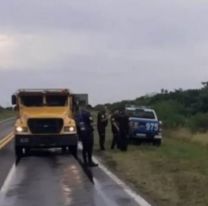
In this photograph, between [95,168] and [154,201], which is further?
[95,168]

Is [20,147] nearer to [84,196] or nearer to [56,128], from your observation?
[56,128]

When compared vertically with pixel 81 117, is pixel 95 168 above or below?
below

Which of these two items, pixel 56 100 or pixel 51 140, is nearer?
pixel 51 140

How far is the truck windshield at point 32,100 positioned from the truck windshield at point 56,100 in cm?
27

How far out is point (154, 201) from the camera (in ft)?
52.6

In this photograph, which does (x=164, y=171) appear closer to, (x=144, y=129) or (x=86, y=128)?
(x=86, y=128)

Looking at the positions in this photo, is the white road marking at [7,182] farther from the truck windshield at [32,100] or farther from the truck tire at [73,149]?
the truck windshield at [32,100]

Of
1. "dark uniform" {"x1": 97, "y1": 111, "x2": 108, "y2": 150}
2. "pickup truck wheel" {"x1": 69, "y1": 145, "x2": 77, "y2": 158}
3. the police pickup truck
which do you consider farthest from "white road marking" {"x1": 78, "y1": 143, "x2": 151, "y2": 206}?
the police pickup truck

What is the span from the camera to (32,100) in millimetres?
31547

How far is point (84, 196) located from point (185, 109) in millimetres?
54094

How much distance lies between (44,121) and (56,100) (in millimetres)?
1504

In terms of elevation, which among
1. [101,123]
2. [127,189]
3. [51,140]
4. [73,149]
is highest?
[101,123]

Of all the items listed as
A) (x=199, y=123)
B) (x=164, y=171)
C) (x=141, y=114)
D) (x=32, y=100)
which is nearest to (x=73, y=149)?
(x=32, y=100)

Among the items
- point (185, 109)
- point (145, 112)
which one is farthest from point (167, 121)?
point (145, 112)
